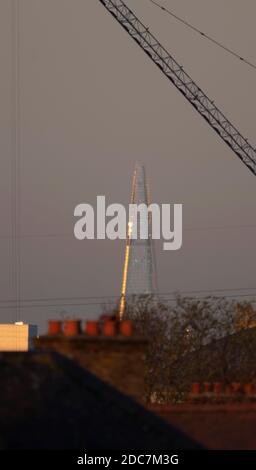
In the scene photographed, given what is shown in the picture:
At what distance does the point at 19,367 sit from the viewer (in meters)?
30.6

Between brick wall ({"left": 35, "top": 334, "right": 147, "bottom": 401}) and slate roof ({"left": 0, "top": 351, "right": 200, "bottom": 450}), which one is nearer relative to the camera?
slate roof ({"left": 0, "top": 351, "right": 200, "bottom": 450})

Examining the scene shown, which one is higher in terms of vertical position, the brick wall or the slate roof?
the brick wall

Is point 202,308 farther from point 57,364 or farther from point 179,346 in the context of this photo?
point 57,364

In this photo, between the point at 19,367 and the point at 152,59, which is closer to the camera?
the point at 19,367

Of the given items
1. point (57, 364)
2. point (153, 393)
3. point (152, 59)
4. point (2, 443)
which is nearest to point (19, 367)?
point (57, 364)

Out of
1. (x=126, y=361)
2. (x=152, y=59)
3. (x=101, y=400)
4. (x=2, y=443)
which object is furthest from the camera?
(x=152, y=59)

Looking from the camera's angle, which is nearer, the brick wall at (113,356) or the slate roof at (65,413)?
the slate roof at (65,413)

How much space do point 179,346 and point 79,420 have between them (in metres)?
71.3

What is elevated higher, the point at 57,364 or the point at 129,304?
the point at 129,304

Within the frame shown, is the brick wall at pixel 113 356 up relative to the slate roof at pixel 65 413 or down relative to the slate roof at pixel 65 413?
up

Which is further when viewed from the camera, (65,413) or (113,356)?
(113,356)

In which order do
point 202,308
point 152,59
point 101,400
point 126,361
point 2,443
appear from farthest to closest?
point 152,59 < point 202,308 < point 126,361 < point 101,400 < point 2,443

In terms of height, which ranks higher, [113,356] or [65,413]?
[113,356]
